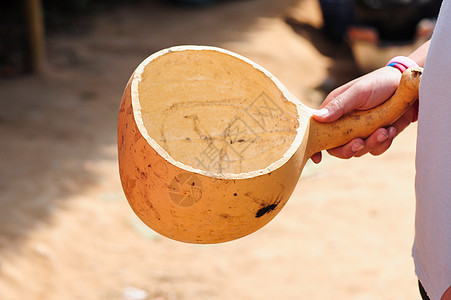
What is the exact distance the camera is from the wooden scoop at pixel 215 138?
1.31 meters

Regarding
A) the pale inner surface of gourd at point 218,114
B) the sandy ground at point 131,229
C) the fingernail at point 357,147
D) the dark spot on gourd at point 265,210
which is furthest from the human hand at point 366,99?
the sandy ground at point 131,229

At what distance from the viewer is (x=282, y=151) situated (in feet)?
5.40

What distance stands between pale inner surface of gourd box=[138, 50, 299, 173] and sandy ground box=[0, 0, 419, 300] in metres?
1.22

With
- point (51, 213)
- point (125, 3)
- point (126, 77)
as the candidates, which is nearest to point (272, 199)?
point (51, 213)

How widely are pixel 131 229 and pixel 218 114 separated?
1.67 m

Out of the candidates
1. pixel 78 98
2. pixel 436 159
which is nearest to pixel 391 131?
pixel 436 159

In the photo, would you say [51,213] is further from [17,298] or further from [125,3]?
[125,3]

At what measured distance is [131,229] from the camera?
3.22 metres

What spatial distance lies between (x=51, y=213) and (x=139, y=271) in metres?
0.71

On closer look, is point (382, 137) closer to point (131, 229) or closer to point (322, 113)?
point (322, 113)

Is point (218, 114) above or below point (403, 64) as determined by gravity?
above

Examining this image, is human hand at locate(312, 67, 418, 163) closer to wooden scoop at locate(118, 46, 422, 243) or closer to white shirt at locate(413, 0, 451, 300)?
wooden scoop at locate(118, 46, 422, 243)

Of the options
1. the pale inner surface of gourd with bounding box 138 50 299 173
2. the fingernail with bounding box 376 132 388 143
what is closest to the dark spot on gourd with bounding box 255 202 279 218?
the pale inner surface of gourd with bounding box 138 50 299 173

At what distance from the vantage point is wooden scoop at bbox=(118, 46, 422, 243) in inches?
51.6
